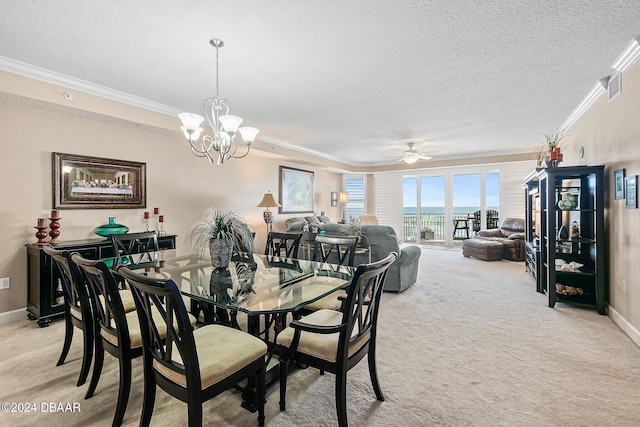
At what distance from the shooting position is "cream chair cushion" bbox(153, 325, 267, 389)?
146cm

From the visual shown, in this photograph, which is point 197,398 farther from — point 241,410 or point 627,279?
point 627,279

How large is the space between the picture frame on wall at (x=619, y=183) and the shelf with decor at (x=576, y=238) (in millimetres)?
238

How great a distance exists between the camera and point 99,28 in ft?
7.49

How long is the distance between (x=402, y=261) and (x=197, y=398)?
332cm

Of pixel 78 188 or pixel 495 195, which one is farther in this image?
pixel 495 195

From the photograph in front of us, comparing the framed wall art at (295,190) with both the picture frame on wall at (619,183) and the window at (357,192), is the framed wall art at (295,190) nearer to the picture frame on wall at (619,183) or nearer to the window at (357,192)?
the window at (357,192)

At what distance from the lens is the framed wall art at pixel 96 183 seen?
352 centimetres

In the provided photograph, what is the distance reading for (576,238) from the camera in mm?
3590

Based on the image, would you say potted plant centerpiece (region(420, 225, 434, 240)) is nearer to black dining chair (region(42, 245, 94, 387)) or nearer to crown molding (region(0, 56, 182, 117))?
crown molding (region(0, 56, 182, 117))

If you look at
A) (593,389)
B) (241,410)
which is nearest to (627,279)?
(593,389)

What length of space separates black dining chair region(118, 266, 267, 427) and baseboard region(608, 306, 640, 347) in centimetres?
322

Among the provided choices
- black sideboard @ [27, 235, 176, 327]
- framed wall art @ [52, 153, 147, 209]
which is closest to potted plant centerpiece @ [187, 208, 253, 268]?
black sideboard @ [27, 235, 176, 327]

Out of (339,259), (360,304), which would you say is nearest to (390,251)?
(339,259)

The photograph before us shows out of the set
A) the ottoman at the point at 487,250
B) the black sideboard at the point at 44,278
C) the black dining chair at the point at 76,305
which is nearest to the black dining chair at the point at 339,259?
the black dining chair at the point at 76,305
